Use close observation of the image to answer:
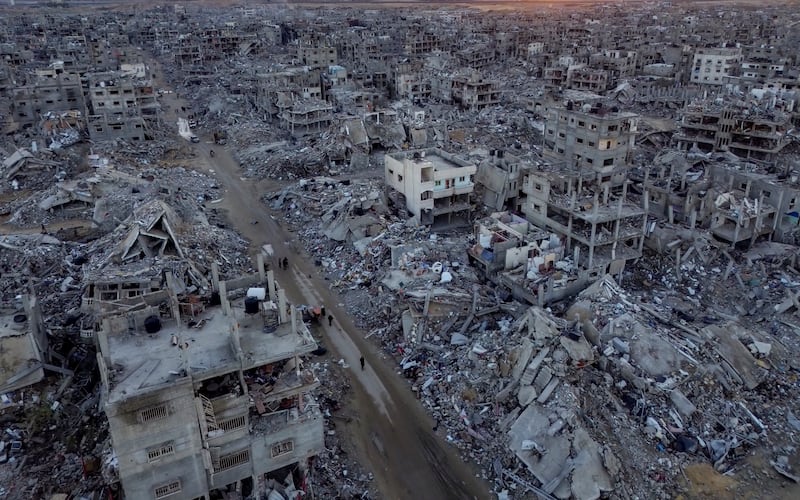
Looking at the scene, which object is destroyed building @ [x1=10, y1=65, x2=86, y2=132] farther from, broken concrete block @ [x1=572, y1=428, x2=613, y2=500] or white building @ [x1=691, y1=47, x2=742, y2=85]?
white building @ [x1=691, y1=47, x2=742, y2=85]

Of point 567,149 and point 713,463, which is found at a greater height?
point 567,149

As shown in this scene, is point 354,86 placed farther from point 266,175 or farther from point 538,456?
point 538,456

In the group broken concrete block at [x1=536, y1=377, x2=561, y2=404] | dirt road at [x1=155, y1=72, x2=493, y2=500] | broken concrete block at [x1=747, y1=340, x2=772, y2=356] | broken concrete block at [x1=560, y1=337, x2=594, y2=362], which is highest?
broken concrete block at [x1=560, y1=337, x2=594, y2=362]

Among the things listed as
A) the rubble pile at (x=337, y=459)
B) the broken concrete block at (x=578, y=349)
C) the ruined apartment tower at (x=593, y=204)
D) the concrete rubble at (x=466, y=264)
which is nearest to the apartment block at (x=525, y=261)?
the concrete rubble at (x=466, y=264)

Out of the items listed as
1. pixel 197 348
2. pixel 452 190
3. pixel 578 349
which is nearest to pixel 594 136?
pixel 452 190

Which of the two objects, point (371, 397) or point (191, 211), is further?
point (191, 211)

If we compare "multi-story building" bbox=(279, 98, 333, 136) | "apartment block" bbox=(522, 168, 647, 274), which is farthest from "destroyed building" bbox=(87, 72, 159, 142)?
"apartment block" bbox=(522, 168, 647, 274)

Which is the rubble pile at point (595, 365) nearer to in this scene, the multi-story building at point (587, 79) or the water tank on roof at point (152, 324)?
the water tank on roof at point (152, 324)

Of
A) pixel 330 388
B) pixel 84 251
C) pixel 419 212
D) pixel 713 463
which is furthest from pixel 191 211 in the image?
pixel 713 463
